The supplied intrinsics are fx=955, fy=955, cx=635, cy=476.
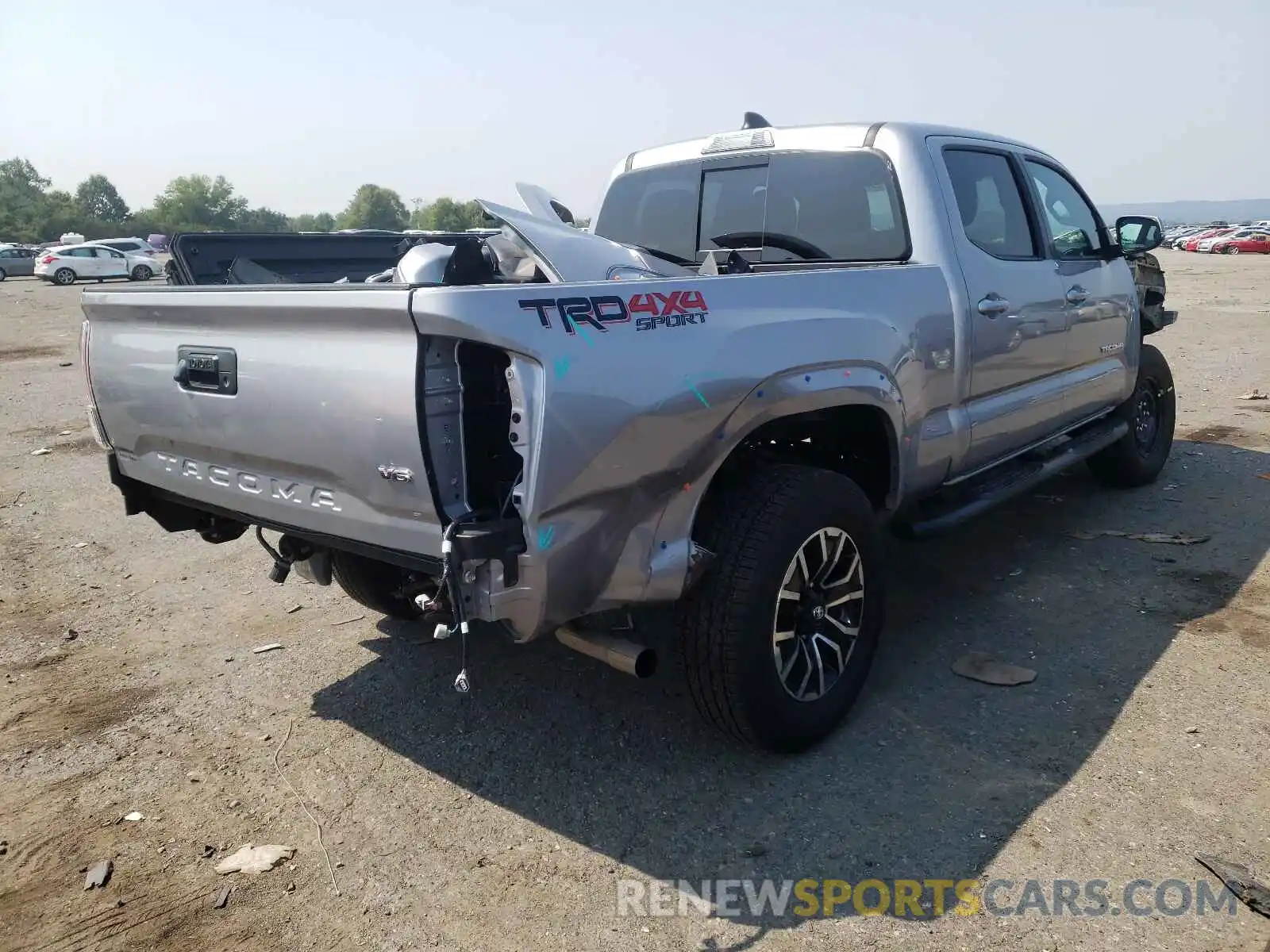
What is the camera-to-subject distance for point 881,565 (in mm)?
3344

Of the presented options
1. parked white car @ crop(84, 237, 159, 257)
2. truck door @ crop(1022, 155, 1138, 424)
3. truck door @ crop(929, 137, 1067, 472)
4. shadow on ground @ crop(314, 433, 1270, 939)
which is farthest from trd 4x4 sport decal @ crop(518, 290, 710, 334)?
parked white car @ crop(84, 237, 159, 257)

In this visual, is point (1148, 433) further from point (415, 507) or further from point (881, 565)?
point (415, 507)

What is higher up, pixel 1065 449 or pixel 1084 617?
pixel 1065 449

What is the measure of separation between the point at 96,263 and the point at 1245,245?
172ft

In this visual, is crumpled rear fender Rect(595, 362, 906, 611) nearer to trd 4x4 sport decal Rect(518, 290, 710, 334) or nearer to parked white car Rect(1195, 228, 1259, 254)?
trd 4x4 sport decal Rect(518, 290, 710, 334)

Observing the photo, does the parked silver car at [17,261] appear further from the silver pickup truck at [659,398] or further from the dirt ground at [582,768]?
the silver pickup truck at [659,398]

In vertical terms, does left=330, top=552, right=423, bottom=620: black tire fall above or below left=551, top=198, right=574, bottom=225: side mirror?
below

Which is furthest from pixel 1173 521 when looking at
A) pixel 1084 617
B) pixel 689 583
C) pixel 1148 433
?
pixel 689 583

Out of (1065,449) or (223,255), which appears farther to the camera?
(1065,449)

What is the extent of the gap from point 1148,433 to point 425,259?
5029mm

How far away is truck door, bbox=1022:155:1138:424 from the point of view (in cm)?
468

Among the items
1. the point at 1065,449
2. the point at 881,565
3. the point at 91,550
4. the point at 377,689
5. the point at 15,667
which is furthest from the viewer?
the point at 91,550

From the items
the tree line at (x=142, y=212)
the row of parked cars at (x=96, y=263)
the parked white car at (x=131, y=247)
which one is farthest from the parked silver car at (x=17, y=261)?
the tree line at (x=142, y=212)

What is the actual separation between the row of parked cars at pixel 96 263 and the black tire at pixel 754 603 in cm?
3630
